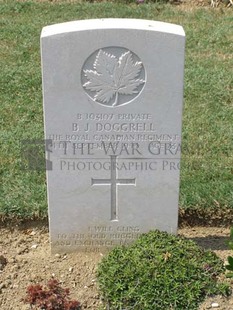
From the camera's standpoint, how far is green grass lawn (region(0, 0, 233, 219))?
4.73 meters

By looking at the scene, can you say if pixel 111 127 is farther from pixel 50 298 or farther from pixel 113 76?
pixel 50 298

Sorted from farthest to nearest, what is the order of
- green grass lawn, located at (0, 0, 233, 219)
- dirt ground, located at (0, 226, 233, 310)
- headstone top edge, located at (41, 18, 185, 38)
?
green grass lawn, located at (0, 0, 233, 219), dirt ground, located at (0, 226, 233, 310), headstone top edge, located at (41, 18, 185, 38)

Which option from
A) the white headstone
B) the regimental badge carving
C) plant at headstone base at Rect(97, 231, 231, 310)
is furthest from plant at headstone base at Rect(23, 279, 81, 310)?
the regimental badge carving

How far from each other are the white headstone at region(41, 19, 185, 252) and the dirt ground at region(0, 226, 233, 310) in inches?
4.6

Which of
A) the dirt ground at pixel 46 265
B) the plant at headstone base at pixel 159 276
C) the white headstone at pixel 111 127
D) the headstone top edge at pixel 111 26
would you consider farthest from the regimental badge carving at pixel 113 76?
the dirt ground at pixel 46 265

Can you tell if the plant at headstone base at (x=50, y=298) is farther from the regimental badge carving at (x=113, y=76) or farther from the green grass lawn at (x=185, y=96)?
the regimental badge carving at (x=113, y=76)

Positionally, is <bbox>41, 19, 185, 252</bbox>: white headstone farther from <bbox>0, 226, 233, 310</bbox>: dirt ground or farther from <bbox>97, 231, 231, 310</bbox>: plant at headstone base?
<bbox>97, 231, 231, 310</bbox>: plant at headstone base

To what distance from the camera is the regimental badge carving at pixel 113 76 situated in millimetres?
3672

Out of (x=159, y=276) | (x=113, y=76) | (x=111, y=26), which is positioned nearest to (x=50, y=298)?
(x=159, y=276)

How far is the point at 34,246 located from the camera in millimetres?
4383

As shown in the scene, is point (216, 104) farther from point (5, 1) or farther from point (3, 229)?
point (5, 1)

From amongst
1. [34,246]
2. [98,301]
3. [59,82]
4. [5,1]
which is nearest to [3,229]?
[34,246]

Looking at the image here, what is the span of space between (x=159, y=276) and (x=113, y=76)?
3.76ft

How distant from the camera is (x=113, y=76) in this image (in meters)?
3.74
